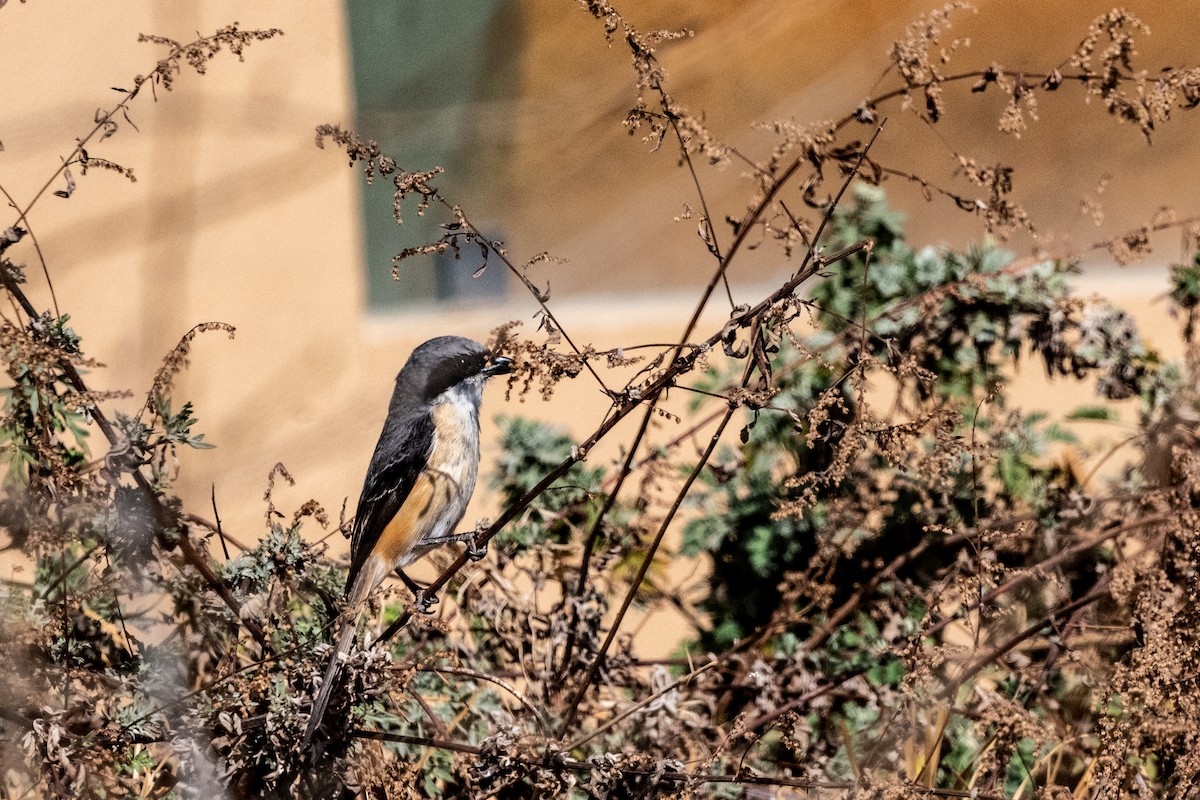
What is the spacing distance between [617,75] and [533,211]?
1.25 m

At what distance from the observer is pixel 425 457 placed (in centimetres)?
352

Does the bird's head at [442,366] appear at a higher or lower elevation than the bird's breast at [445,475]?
higher

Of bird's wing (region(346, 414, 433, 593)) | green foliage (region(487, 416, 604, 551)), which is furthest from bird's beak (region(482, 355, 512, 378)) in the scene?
green foliage (region(487, 416, 604, 551))

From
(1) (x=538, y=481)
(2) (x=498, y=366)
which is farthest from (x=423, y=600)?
(1) (x=538, y=481)

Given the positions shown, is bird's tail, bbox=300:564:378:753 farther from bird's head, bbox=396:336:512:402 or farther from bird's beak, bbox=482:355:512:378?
bird's head, bbox=396:336:512:402

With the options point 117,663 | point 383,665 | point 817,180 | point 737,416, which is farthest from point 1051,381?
point 117,663

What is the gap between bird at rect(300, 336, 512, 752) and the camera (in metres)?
3.33

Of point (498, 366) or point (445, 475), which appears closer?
point (498, 366)

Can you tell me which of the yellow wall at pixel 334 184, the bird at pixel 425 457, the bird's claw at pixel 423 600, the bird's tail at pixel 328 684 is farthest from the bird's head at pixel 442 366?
the bird's tail at pixel 328 684

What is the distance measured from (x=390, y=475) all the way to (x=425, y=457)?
137 mm

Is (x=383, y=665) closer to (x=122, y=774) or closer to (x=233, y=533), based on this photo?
(x=122, y=774)

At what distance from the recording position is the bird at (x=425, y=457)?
10.9 ft

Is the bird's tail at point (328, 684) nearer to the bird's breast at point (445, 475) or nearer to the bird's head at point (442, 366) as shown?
the bird's breast at point (445, 475)

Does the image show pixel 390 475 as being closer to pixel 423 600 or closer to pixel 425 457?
pixel 425 457
